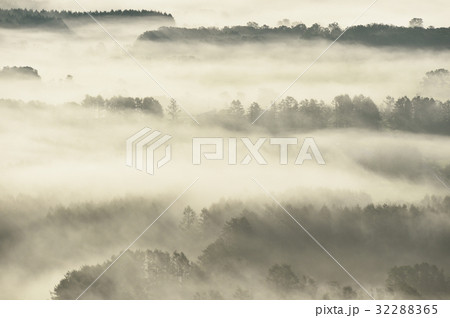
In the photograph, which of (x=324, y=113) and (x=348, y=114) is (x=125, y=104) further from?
(x=348, y=114)

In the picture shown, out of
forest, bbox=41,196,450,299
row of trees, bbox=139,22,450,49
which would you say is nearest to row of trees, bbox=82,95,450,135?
row of trees, bbox=139,22,450,49

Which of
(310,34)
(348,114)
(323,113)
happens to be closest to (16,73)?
(310,34)

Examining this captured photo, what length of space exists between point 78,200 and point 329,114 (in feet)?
7.56

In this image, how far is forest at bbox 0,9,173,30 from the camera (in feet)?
23.8

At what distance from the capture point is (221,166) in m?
6.88

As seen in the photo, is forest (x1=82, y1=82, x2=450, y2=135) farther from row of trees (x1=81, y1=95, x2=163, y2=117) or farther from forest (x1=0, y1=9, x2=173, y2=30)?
forest (x1=0, y1=9, x2=173, y2=30)

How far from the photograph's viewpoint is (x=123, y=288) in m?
6.77

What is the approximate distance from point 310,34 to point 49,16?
7.81 feet

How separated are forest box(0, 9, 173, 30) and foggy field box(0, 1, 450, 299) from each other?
3 centimetres

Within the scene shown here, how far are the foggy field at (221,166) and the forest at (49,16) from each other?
1.3 inches

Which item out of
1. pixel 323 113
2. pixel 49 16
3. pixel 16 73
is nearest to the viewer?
pixel 323 113

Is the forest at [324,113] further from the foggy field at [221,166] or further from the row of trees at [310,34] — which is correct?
the row of trees at [310,34]

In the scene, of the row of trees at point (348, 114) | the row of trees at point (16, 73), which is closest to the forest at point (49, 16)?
the row of trees at point (16, 73)
